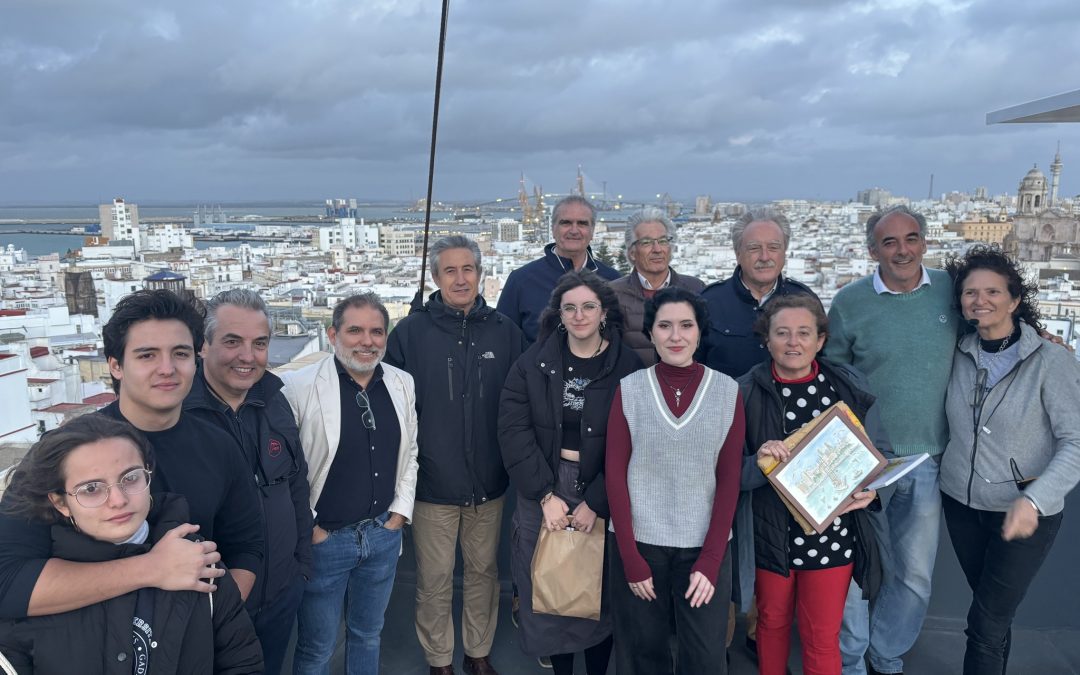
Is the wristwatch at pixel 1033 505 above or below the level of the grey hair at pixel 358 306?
below

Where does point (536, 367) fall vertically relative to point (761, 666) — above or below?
above

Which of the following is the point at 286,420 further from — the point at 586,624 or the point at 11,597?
the point at 586,624

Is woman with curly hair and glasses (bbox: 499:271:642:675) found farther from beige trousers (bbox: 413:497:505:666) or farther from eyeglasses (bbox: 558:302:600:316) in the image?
beige trousers (bbox: 413:497:505:666)

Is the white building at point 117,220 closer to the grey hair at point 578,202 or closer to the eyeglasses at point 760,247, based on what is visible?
the grey hair at point 578,202

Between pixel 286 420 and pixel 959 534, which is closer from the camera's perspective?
pixel 286 420

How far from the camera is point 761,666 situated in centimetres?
177

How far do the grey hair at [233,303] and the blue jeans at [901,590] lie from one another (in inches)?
64.4

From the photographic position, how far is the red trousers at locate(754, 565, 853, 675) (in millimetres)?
1673

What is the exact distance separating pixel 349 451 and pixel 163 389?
620mm

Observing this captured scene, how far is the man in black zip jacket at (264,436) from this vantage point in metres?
1.46

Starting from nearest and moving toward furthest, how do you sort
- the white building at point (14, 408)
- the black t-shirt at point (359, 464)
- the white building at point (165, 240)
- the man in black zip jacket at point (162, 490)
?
the man in black zip jacket at point (162, 490) → the black t-shirt at point (359, 464) → the white building at point (14, 408) → the white building at point (165, 240)

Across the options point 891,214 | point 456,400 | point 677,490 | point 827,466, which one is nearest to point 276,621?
point 456,400

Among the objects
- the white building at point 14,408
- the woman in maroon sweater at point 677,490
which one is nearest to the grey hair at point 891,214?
the woman in maroon sweater at point 677,490

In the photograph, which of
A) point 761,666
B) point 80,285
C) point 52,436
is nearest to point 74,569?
Result: point 52,436
